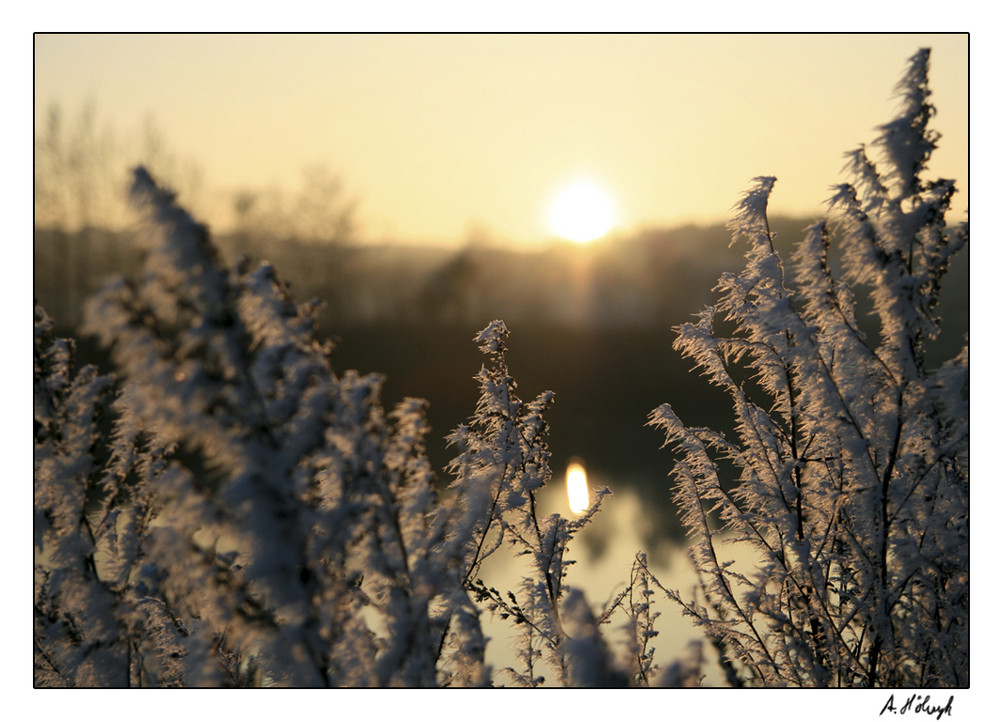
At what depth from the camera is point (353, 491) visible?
2.86 metres

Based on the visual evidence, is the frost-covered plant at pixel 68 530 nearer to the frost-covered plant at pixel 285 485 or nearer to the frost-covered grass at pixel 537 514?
the frost-covered grass at pixel 537 514

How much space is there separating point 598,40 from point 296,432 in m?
3.60

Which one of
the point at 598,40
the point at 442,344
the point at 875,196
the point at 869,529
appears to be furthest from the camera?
the point at 442,344

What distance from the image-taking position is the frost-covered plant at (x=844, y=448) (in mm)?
4230

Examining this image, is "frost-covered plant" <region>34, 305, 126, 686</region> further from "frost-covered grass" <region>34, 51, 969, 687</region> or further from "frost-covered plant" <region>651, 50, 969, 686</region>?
"frost-covered plant" <region>651, 50, 969, 686</region>

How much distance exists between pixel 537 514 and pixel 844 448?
6.78ft

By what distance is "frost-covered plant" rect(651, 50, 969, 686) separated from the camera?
423 cm

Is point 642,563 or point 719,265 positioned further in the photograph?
point 719,265
